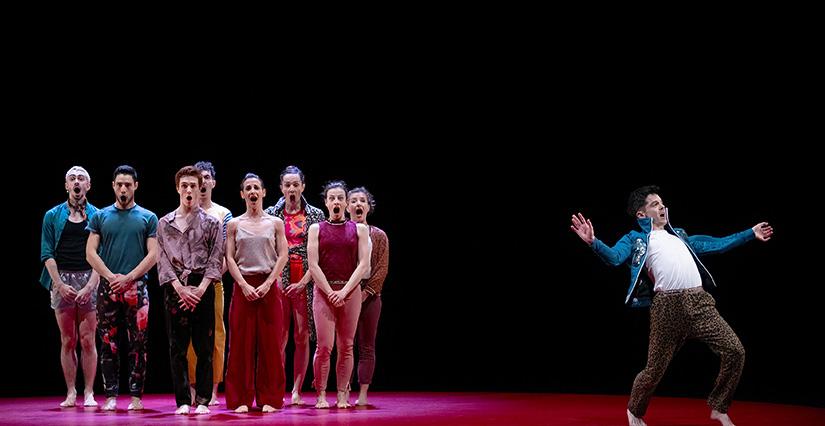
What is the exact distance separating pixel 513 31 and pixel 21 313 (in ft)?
15.6

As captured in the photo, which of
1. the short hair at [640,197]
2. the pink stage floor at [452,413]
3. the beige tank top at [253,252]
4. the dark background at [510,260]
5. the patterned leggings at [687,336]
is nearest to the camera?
the patterned leggings at [687,336]

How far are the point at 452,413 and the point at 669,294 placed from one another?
5.14 ft

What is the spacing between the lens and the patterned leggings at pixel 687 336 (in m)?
4.79

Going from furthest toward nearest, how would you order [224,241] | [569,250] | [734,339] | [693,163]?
[569,250], [693,163], [224,241], [734,339]

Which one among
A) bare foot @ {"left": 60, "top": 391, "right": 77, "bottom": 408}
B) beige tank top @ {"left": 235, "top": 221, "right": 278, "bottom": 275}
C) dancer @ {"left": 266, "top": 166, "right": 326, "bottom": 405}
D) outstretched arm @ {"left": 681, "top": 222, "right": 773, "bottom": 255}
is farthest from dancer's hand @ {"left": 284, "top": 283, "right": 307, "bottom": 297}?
outstretched arm @ {"left": 681, "top": 222, "right": 773, "bottom": 255}

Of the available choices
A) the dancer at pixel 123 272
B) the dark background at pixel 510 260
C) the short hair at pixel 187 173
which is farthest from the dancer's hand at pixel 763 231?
the dancer at pixel 123 272

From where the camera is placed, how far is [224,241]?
19.2ft

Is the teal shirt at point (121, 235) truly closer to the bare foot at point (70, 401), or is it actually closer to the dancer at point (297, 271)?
the dancer at point (297, 271)

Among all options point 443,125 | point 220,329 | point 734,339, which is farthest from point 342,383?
point 443,125

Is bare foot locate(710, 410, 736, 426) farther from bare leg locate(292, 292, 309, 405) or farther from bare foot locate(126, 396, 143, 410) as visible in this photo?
bare foot locate(126, 396, 143, 410)

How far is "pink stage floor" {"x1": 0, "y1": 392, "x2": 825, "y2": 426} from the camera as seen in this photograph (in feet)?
16.7

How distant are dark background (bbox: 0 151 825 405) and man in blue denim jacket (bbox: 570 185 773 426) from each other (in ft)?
7.51

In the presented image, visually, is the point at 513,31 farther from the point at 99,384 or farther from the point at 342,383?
the point at 99,384

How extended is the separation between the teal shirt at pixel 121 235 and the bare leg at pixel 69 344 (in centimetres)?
65
